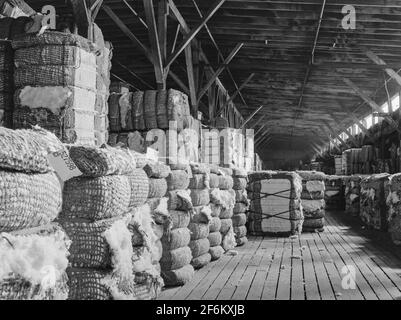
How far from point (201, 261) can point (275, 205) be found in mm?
4560

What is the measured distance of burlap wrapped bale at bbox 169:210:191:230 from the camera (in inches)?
248

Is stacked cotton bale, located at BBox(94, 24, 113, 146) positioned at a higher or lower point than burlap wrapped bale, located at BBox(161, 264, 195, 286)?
higher

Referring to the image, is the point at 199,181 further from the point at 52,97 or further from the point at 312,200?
the point at 312,200

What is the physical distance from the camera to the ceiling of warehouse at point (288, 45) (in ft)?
37.2

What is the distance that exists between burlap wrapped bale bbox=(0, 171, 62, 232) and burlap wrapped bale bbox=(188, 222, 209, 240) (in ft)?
13.0

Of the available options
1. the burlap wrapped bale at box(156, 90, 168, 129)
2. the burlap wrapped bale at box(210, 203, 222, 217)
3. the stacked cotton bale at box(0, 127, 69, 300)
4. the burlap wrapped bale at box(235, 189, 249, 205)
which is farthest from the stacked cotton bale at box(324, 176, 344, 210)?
the stacked cotton bale at box(0, 127, 69, 300)

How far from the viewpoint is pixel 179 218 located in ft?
21.0

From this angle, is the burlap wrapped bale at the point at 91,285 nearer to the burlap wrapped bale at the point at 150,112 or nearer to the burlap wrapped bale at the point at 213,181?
the burlap wrapped bale at the point at 150,112

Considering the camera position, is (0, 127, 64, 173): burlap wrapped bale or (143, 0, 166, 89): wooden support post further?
(143, 0, 166, 89): wooden support post

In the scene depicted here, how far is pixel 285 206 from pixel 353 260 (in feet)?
10.2

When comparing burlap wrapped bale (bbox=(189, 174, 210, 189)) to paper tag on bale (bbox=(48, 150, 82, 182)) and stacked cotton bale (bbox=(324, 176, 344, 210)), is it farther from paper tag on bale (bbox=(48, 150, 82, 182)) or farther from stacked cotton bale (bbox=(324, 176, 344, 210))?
stacked cotton bale (bbox=(324, 176, 344, 210))

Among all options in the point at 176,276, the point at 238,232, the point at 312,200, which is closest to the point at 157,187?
the point at 176,276

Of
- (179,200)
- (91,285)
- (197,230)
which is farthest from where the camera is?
(197,230)
